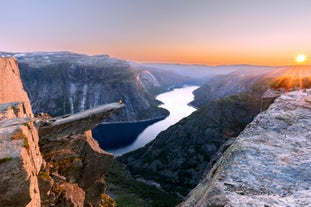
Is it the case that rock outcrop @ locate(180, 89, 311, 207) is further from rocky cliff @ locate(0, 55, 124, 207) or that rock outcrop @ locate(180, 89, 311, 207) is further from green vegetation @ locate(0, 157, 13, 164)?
green vegetation @ locate(0, 157, 13, 164)

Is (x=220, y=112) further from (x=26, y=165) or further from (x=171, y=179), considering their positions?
(x=26, y=165)

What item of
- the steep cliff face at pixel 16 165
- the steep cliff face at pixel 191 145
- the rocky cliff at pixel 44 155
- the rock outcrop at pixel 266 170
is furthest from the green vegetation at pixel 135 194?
the rock outcrop at pixel 266 170

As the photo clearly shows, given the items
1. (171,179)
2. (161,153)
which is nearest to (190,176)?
(171,179)

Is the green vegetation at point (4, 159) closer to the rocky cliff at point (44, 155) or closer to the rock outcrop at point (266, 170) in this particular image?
the rocky cliff at point (44, 155)

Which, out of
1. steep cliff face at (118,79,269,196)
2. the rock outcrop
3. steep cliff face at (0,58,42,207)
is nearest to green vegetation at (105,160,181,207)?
steep cliff face at (118,79,269,196)

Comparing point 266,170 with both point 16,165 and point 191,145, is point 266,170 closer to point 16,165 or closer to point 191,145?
point 16,165
